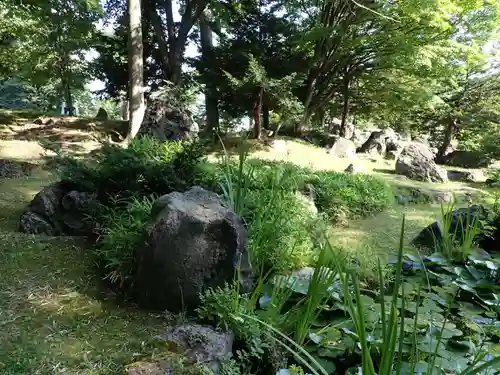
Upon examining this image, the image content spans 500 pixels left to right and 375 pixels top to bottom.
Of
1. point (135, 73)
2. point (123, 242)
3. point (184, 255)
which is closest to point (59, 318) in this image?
point (123, 242)

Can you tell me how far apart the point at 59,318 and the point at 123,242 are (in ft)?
1.81

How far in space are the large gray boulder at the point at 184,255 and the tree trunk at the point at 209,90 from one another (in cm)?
735

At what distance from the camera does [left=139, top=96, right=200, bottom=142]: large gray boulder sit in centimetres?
809

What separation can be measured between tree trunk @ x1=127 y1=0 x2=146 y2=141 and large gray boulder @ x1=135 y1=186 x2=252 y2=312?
248 inches

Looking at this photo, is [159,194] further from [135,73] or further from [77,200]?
[135,73]

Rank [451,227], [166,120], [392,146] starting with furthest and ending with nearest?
[392,146] → [166,120] → [451,227]

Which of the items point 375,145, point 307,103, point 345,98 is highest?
point 345,98

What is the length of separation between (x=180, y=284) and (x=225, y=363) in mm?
536

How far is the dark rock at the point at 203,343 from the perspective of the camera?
1660 mm

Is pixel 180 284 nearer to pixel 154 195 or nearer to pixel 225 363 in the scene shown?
pixel 225 363

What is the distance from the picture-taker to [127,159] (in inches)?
123

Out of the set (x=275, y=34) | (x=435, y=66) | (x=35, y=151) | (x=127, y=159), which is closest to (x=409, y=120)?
(x=435, y=66)

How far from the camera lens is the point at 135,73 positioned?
26.6 feet

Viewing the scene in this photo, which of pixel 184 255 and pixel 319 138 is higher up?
pixel 319 138
